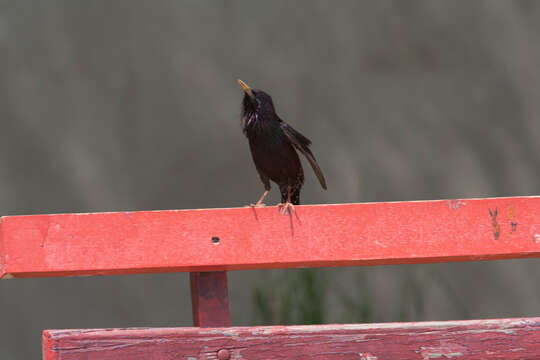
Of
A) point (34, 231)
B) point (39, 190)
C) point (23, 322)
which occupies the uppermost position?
point (39, 190)

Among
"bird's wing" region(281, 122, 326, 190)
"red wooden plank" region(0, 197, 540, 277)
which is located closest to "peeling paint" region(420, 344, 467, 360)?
"red wooden plank" region(0, 197, 540, 277)

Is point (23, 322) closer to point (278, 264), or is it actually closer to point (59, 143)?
point (59, 143)

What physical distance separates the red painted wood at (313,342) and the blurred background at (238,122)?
95.3 inches

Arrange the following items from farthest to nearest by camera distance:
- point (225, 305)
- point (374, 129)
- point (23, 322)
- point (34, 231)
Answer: point (374, 129) < point (23, 322) < point (225, 305) < point (34, 231)

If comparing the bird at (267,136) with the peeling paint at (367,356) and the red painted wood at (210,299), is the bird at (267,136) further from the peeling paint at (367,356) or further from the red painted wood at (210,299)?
the peeling paint at (367,356)

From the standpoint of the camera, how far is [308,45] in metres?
4.48

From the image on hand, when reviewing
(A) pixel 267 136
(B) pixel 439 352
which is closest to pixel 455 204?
(B) pixel 439 352

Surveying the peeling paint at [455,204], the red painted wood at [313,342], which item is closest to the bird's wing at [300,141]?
the peeling paint at [455,204]

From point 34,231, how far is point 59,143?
8.98 ft

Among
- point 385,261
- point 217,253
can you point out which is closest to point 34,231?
point 217,253

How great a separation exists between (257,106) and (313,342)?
5.30 ft

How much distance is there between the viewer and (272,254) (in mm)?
1774

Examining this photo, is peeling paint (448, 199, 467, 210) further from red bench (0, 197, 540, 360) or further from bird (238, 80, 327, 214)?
bird (238, 80, 327, 214)

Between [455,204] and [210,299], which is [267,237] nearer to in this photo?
[210,299]
